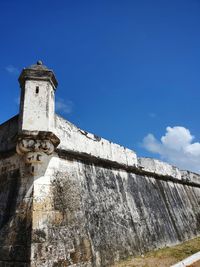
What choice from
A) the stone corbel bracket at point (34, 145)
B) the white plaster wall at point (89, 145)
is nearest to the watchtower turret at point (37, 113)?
the stone corbel bracket at point (34, 145)

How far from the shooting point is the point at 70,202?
5.01 m

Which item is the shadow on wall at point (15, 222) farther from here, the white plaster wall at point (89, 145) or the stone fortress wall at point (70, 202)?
the white plaster wall at point (89, 145)

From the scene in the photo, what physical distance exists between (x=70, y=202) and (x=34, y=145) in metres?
1.42

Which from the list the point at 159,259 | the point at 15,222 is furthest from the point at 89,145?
the point at 159,259

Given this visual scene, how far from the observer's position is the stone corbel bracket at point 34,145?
4535 millimetres

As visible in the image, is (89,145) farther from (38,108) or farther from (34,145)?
(34,145)

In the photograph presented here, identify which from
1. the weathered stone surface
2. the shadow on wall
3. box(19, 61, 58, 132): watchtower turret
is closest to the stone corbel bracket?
box(19, 61, 58, 132): watchtower turret

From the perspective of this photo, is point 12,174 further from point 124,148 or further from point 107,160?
point 124,148

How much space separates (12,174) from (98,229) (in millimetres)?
2229

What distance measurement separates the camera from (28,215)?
14.0 feet

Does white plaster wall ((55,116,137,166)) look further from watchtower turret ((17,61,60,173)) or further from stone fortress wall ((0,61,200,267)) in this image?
watchtower turret ((17,61,60,173))

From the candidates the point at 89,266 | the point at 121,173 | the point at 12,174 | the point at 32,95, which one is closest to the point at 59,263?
the point at 89,266

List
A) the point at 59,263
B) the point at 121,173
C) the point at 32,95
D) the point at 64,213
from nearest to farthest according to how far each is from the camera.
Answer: the point at 59,263 → the point at 64,213 → the point at 32,95 → the point at 121,173

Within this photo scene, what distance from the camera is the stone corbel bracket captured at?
4.54m
